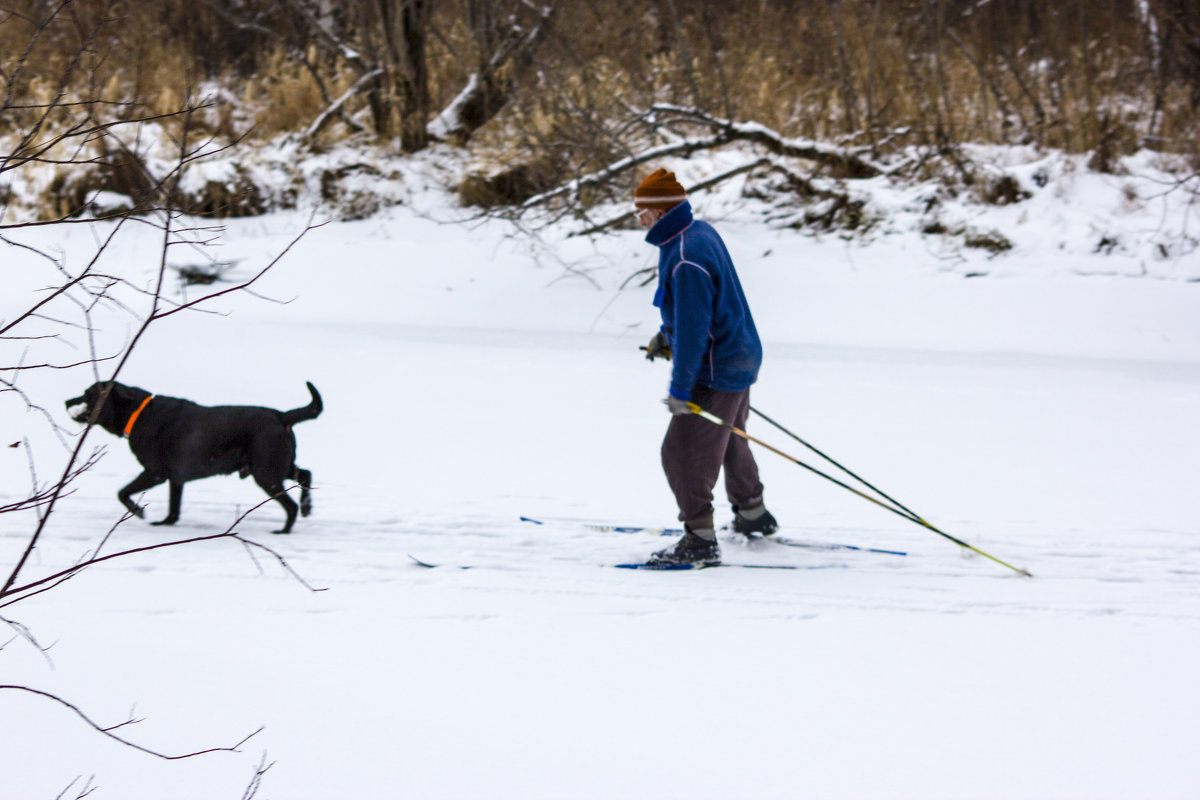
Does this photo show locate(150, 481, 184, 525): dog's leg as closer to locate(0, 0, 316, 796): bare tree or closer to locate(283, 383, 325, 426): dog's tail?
locate(0, 0, 316, 796): bare tree

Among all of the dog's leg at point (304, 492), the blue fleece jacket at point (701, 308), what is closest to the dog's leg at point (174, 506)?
A: the dog's leg at point (304, 492)

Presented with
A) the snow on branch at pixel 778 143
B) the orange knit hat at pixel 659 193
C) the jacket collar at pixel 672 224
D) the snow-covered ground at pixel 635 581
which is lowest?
the snow-covered ground at pixel 635 581

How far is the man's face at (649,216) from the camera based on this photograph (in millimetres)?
3803

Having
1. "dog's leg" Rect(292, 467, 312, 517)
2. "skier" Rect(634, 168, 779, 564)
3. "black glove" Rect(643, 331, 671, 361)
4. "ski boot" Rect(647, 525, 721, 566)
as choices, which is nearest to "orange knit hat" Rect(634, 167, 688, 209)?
"skier" Rect(634, 168, 779, 564)

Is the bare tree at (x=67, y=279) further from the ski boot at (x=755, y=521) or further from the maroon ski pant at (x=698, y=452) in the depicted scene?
the ski boot at (x=755, y=521)

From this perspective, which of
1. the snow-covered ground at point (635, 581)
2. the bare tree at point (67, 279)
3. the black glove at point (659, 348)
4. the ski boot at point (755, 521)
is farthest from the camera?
the ski boot at point (755, 521)

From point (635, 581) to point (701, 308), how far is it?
113 centimetres

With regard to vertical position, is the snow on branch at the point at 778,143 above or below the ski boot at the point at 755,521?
above

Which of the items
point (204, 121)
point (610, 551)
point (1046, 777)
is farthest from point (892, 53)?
point (1046, 777)

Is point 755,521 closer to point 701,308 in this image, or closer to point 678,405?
point 678,405

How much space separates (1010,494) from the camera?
5.01 m

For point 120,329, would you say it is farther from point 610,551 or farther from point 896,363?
point 896,363

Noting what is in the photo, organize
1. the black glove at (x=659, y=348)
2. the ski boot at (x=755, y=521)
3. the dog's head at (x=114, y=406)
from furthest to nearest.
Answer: the ski boot at (x=755, y=521), the black glove at (x=659, y=348), the dog's head at (x=114, y=406)

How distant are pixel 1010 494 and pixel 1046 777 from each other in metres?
2.80
